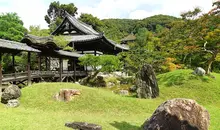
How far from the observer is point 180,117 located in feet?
28.6

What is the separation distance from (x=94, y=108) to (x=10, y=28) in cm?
2393

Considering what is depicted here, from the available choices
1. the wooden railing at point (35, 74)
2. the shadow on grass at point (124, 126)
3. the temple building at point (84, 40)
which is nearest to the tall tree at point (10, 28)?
the temple building at point (84, 40)

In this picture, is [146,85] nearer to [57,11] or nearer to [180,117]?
[180,117]

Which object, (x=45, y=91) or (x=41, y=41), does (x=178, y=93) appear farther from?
(x=41, y=41)

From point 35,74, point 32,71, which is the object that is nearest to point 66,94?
point 32,71

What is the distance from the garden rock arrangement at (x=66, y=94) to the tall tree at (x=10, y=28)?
826 inches

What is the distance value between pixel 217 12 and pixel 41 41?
49.0ft

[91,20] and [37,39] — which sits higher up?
[91,20]

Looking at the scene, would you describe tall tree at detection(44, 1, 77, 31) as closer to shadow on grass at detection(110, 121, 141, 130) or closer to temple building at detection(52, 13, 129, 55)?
temple building at detection(52, 13, 129, 55)

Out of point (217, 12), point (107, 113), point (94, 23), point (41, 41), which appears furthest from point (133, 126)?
point (94, 23)

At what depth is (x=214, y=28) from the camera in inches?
751

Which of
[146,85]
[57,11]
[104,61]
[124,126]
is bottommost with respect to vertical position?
[124,126]

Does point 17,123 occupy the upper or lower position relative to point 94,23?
lower

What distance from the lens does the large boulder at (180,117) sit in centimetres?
864
